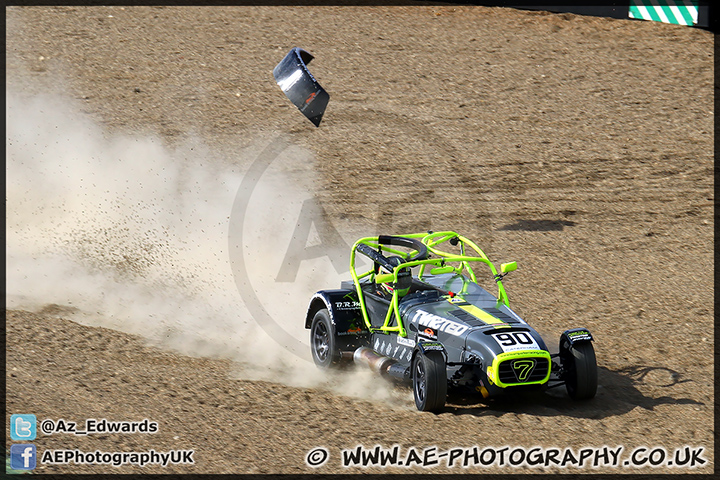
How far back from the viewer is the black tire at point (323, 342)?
374 inches

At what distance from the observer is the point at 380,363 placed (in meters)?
8.95

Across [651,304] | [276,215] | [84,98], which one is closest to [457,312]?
[651,304]

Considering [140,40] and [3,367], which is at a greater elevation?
[140,40]

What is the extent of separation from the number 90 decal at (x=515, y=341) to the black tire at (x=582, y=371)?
0.45m

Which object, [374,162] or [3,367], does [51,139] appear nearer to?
[374,162]

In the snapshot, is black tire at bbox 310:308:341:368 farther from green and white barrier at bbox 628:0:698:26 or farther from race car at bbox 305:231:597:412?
green and white barrier at bbox 628:0:698:26

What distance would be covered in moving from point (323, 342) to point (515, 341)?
276cm

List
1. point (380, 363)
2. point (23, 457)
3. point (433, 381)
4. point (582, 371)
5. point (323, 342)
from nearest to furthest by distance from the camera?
point (23, 457), point (433, 381), point (582, 371), point (380, 363), point (323, 342)

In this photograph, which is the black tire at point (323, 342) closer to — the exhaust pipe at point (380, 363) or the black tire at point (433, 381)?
the exhaust pipe at point (380, 363)

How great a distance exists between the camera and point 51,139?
16.2 meters

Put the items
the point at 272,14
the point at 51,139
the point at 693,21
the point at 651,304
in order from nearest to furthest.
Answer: the point at 651,304 < the point at 51,139 < the point at 693,21 < the point at 272,14

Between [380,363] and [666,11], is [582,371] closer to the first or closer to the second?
[380,363]

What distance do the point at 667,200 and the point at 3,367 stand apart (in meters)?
11.5

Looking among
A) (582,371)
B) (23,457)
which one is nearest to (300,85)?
(582,371)
